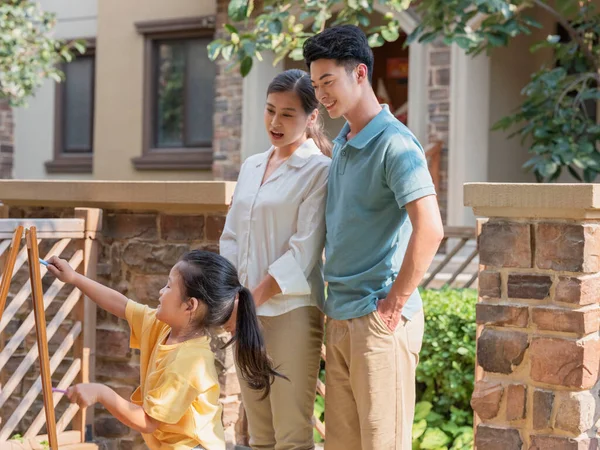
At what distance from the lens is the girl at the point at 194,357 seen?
9.07ft

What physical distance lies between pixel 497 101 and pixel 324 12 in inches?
170

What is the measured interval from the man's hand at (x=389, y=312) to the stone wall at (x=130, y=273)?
1.49 m

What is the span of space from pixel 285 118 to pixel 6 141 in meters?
11.2

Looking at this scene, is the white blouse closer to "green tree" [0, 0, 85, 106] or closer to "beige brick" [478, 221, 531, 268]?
"beige brick" [478, 221, 531, 268]

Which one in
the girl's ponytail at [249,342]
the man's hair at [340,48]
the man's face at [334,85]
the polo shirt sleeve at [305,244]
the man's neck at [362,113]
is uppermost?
the man's hair at [340,48]

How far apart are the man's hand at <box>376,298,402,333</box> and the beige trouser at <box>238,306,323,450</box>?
1.07 ft

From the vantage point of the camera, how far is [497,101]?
977 cm

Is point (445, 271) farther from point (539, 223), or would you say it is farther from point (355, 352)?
point (355, 352)

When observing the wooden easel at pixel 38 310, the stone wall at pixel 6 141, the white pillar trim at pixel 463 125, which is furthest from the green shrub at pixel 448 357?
the stone wall at pixel 6 141

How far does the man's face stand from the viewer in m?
2.86

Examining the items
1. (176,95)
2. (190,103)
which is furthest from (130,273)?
(176,95)

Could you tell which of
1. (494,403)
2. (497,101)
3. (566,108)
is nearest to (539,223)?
(494,403)

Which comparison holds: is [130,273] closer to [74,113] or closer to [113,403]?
[113,403]

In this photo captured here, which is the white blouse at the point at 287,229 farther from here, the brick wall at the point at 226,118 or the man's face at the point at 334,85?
the brick wall at the point at 226,118
